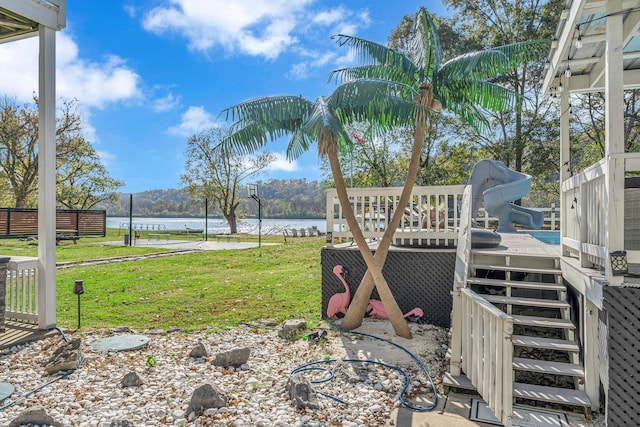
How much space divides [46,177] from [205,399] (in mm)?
3787

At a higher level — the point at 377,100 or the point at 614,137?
the point at 377,100

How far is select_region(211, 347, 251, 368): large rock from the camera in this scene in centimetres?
394

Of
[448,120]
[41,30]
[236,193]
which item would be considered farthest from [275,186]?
[41,30]

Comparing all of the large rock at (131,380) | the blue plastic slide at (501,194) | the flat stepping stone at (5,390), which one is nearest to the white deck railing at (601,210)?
the large rock at (131,380)

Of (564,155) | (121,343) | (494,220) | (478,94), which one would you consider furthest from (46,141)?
(494,220)

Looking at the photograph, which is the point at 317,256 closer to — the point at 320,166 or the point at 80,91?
the point at 320,166

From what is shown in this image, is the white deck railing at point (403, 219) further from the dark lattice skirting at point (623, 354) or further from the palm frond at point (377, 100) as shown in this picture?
the dark lattice skirting at point (623, 354)

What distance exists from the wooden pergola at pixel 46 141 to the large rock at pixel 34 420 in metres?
2.68

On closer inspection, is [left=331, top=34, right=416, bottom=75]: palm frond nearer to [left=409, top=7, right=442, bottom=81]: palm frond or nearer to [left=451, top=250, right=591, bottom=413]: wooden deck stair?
[left=409, top=7, right=442, bottom=81]: palm frond

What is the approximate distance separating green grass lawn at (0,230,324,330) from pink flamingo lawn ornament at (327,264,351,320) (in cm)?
25

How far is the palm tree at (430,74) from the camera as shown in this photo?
4.90 m

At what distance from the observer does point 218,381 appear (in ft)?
11.8

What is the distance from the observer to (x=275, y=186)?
3291cm

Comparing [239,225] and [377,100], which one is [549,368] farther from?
[239,225]
